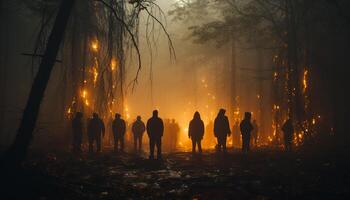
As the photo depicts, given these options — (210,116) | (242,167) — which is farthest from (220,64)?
(242,167)

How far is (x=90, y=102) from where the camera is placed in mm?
23031

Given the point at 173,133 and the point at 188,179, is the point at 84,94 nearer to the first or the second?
the point at 173,133

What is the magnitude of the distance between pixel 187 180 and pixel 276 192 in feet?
8.41

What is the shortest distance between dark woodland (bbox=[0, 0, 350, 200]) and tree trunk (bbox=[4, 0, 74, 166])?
24 millimetres

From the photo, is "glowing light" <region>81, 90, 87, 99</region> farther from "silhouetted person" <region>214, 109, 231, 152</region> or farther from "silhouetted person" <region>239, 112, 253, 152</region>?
"silhouetted person" <region>239, 112, 253, 152</region>

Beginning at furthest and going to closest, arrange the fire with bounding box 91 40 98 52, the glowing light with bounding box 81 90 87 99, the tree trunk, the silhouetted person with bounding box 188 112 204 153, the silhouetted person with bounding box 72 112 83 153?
the glowing light with bounding box 81 90 87 99 → the fire with bounding box 91 40 98 52 → the silhouetted person with bounding box 188 112 204 153 → the silhouetted person with bounding box 72 112 83 153 → the tree trunk

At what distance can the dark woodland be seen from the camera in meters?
9.48

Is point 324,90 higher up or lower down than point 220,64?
lower down

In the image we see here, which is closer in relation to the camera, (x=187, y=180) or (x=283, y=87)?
(x=187, y=180)

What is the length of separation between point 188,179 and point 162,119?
15.6 metres

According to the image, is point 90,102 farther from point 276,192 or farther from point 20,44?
point 20,44

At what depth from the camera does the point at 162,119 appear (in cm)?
2625

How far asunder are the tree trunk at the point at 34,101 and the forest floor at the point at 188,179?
50 centimetres

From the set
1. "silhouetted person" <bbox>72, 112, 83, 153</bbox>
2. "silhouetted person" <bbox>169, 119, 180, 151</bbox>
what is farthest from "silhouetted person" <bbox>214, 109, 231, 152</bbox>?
"silhouetted person" <bbox>169, 119, 180, 151</bbox>
